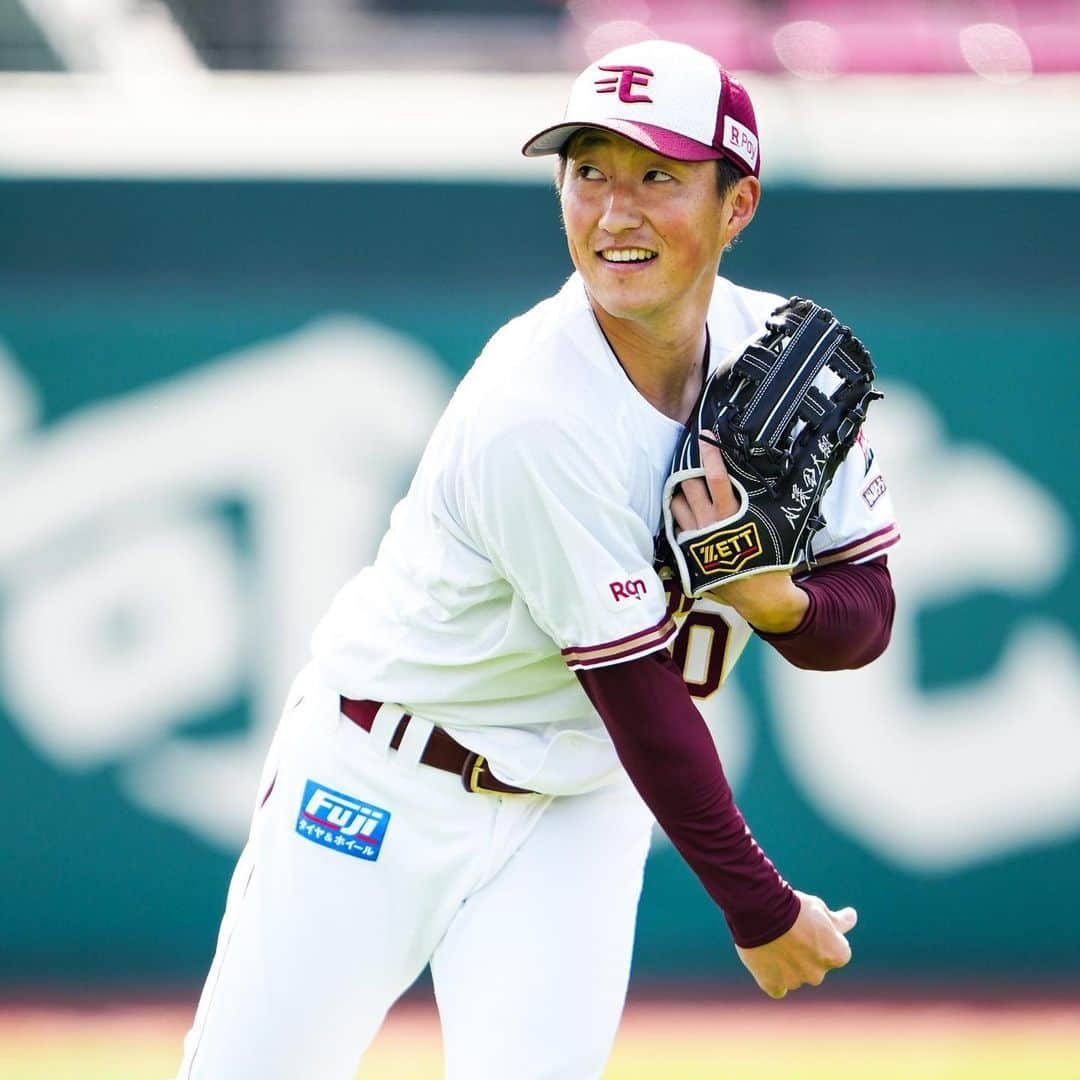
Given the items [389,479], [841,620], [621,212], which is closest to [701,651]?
[841,620]

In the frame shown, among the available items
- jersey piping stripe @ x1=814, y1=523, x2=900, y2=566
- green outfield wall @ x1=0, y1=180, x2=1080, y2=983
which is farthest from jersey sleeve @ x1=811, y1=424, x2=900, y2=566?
green outfield wall @ x1=0, y1=180, x2=1080, y2=983

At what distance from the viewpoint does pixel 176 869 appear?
183 inches

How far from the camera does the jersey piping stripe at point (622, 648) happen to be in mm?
2080

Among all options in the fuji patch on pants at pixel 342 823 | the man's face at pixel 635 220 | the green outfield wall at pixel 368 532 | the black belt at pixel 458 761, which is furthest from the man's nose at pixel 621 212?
the green outfield wall at pixel 368 532

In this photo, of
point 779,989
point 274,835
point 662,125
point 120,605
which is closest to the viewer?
point 662,125

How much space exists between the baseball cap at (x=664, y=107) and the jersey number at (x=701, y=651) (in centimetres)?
64

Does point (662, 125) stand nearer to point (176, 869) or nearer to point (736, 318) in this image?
point (736, 318)

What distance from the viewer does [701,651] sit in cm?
245

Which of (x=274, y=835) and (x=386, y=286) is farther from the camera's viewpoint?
(x=386, y=286)

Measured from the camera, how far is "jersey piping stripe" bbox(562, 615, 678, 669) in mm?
2080

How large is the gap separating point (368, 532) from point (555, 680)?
238cm

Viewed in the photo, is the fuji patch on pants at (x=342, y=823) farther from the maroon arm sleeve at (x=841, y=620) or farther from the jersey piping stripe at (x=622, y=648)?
the maroon arm sleeve at (x=841, y=620)

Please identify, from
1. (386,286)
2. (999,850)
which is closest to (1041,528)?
(999,850)

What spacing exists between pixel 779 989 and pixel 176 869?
278cm
